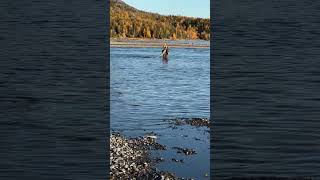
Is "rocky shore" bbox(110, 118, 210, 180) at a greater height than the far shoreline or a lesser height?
lesser

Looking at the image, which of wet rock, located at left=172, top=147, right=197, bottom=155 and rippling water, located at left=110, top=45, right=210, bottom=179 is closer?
wet rock, located at left=172, top=147, right=197, bottom=155

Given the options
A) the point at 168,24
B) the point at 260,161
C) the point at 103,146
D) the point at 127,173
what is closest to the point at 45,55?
the point at 103,146

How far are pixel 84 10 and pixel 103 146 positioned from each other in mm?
1438

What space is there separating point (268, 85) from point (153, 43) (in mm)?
35521

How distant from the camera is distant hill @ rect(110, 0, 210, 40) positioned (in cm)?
3744

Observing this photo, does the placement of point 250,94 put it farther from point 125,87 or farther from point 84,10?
point 125,87

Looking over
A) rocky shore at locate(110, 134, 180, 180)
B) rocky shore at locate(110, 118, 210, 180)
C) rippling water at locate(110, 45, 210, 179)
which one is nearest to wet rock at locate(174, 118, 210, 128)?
rippling water at locate(110, 45, 210, 179)

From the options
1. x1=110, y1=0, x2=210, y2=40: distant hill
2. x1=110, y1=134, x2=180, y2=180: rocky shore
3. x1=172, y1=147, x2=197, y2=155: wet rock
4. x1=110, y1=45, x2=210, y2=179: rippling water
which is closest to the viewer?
x1=110, y1=134, x2=180, y2=180: rocky shore

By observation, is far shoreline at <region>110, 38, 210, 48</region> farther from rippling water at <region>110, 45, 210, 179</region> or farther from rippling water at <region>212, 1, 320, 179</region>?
rippling water at <region>212, 1, 320, 179</region>

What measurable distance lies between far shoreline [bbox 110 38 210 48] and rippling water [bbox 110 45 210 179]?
43 cm

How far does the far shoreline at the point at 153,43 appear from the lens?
3941cm

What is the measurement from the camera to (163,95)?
1141 inches

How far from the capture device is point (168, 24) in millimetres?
39906

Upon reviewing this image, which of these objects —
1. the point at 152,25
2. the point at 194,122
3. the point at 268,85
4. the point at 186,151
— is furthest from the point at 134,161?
the point at 152,25
